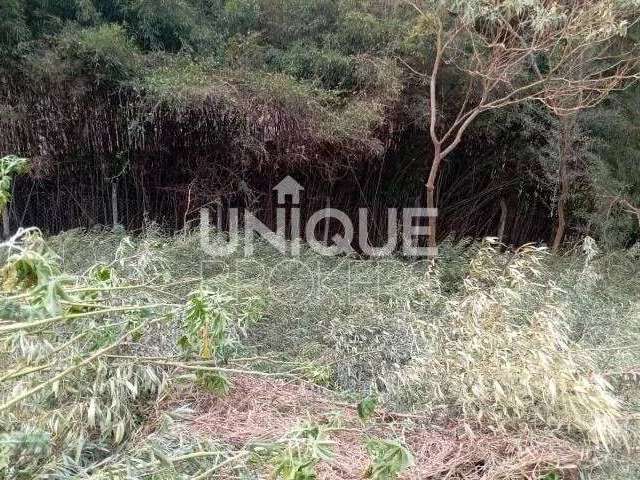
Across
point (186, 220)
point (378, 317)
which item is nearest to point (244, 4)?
point (186, 220)

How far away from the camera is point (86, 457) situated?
5.50 feet

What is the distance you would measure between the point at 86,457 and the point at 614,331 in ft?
8.69

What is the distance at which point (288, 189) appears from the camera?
471 centimetres

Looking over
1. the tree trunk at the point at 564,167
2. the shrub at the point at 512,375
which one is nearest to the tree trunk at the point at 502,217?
the tree trunk at the point at 564,167

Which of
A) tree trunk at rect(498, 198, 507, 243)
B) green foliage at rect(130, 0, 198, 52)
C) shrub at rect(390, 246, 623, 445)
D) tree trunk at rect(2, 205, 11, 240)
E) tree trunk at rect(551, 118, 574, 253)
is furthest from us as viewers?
tree trunk at rect(498, 198, 507, 243)

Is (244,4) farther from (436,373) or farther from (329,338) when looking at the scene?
(436,373)

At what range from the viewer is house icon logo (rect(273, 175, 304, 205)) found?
15.2 ft

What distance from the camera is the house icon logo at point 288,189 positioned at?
464cm

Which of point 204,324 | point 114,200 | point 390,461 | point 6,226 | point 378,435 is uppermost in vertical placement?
point 114,200

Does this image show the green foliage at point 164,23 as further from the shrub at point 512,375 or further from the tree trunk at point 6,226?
the shrub at point 512,375

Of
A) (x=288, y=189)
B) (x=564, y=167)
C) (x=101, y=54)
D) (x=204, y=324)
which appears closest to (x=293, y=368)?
(x=204, y=324)

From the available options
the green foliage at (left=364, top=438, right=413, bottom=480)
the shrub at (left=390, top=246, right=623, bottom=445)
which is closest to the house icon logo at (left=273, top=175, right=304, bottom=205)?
the shrub at (left=390, top=246, right=623, bottom=445)

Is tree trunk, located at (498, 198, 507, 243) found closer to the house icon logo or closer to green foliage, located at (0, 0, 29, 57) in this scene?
the house icon logo

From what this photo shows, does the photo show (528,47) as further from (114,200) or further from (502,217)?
(114,200)
